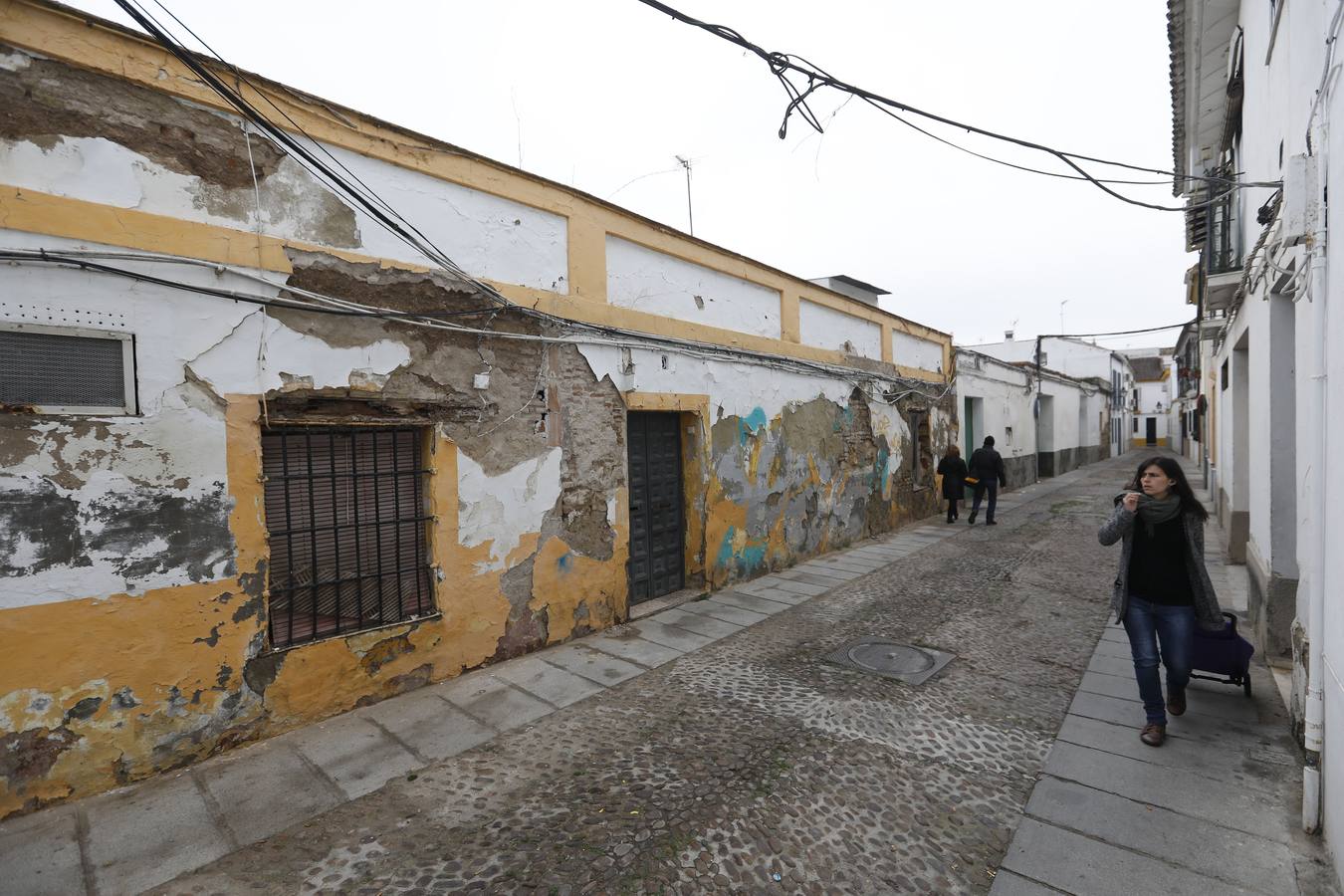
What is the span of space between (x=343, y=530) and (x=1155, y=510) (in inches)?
200

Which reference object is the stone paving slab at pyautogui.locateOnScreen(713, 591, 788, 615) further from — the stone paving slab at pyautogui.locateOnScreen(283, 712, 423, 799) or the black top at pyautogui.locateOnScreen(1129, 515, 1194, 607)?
the stone paving slab at pyautogui.locateOnScreen(283, 712, 423, 799)

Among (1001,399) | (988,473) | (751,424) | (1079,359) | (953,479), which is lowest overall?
(953,479)

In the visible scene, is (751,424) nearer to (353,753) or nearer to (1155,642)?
(1155,642)

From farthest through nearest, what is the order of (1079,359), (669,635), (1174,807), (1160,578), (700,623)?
(1079,359), (700,623), (669,635), (1160,578), (1174,807)

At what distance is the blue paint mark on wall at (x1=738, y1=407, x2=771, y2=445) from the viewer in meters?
7.66

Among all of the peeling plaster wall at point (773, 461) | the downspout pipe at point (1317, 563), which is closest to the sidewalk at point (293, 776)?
the peeling plaster wall at point (773, 461)

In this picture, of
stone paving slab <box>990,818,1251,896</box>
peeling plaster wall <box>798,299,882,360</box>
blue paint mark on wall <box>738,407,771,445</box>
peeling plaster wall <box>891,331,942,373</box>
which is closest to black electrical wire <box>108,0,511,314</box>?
blue paint mark on wall <box>738,407,771,445</box>

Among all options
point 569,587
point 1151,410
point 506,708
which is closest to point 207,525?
point 506,708

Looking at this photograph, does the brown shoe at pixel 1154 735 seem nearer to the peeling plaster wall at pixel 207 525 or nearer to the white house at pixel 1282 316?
the white house at pixel 1282 316

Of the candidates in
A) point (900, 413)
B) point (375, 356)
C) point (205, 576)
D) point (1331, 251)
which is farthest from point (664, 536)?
point (900, 413)

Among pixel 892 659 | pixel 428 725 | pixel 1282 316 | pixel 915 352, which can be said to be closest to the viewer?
pixel 428 725

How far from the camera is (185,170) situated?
361 cm

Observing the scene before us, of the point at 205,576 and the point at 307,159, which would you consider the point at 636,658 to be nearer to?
the point at 205,576

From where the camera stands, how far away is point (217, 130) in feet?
12.2
